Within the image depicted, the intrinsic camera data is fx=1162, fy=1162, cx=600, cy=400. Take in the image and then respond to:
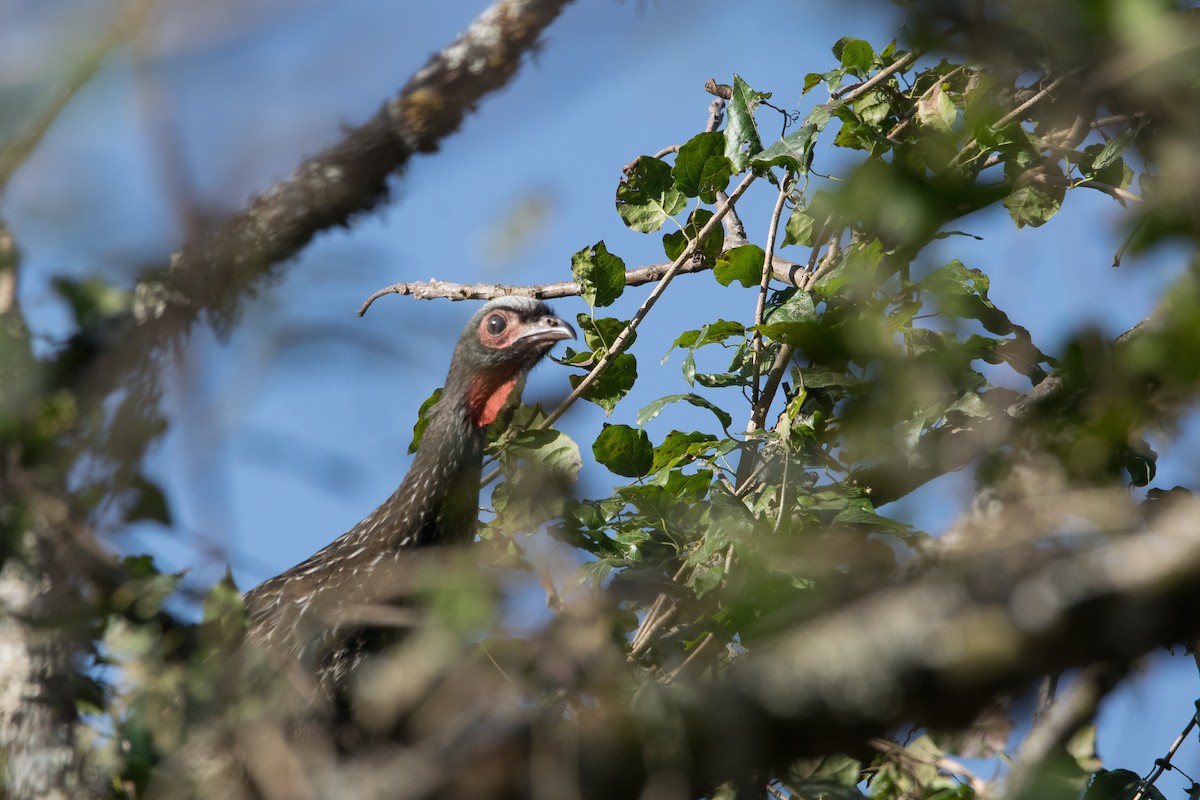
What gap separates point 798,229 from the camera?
14.2 feet

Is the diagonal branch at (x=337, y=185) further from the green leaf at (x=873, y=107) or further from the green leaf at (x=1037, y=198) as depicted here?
the green leaf at (x=1037, y=198)

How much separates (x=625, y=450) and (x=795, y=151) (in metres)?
→ 1.24

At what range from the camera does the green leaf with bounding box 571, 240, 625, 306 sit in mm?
4469

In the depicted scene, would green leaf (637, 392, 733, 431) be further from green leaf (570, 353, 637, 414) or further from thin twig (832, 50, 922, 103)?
thin twig (832, 50, 922, 103)

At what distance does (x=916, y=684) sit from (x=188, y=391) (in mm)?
1084

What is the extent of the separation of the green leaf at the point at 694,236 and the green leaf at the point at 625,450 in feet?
2.64

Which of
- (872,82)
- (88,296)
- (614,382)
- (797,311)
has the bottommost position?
(614,382)

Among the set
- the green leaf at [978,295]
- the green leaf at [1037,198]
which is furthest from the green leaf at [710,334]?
the green leaf at [1037,198]

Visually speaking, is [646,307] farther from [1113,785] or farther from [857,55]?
[1113,785]

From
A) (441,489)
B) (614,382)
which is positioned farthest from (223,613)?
(441,489)

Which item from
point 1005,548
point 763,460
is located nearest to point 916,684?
point 1005,548

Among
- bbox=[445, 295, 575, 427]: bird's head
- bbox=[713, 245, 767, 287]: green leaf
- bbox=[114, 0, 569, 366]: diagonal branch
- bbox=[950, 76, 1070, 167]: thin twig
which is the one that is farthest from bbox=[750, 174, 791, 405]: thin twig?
bbox=[445, 295, 575, 427]: bird's head

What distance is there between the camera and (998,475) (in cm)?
195

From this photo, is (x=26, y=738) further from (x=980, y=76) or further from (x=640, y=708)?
(x=980, y=76)
